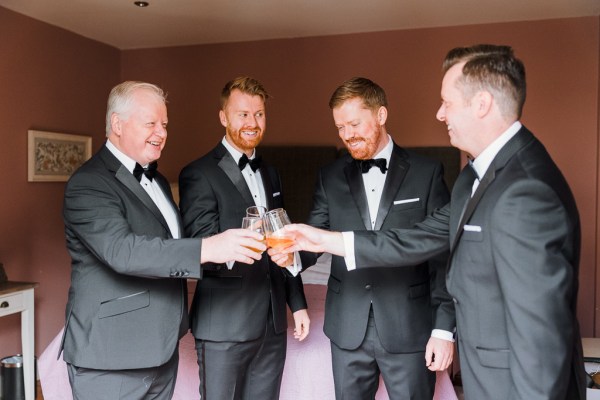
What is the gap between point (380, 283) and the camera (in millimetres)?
2281

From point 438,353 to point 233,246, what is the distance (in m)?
0.88

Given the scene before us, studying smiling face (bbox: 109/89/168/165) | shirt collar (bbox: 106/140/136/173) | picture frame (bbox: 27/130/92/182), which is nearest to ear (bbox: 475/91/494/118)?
smiling face (bbox: 109/89/168/165)

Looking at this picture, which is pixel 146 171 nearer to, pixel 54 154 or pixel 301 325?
pixel 301 325

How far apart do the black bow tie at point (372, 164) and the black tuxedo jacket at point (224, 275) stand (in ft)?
1.67

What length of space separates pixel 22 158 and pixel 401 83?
345cm

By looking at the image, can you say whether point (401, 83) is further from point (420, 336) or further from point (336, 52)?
A: point (420, 336)

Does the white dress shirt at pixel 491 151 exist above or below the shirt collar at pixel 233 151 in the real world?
below

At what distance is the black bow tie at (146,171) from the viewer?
2092 millimetres

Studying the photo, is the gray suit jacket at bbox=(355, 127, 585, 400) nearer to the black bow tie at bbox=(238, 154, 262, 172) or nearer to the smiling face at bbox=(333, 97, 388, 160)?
the smiling face at bbox=(333, 97, 388, 160)

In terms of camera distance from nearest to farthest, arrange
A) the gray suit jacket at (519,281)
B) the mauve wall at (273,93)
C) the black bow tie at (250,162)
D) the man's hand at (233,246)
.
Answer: the gray suit jacket at (519,281), the man's hand at (233,246), the black bow tie at (250,162), the mauve wall at (273,93)

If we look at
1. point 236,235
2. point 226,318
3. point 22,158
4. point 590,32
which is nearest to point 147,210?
point 236,235

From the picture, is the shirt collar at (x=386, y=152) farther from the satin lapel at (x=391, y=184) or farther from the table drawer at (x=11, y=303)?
the table drawer at (x=11, y=303)

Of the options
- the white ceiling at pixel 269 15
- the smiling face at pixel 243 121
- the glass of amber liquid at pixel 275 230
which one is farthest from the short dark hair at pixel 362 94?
the white ceiling at pixel 269 15

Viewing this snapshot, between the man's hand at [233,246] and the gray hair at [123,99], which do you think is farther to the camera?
the gray hair at [123,99]
